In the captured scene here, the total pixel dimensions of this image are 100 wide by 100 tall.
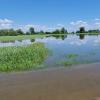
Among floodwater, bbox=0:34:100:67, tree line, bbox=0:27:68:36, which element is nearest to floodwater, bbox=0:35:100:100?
floodwater, bbox=0:34:100:67

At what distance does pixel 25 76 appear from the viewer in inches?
523

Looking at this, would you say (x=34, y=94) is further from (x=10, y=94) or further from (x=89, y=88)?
(x=89, y=88)

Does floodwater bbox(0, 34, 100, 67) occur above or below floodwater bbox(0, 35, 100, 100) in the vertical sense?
below

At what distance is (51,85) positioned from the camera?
1125 centimetres

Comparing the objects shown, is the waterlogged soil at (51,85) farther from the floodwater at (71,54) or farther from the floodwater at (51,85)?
the floodwater at (71,54)

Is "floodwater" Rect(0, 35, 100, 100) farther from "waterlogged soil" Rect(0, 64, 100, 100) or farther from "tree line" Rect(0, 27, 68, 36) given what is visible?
"tree line" Rect(0, 27, 68, 36)

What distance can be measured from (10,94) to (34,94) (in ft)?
3.14

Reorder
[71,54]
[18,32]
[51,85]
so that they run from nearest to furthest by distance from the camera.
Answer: [51,85], [71,54], [18,32]

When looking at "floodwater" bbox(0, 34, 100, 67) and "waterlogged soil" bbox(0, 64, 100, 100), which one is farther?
"floodwater" bbox(0, 34, 100, 67)

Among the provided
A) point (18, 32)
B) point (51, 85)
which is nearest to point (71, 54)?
point (51, 85)

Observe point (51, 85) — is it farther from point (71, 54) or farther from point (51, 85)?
point (71, 54)

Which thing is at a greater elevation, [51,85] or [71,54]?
[51,85]

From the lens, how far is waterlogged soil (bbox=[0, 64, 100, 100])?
9.55 meters

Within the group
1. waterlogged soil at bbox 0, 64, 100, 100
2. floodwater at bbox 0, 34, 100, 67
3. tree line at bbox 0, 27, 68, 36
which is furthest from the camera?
tree line at bbox 0, 27, 68, 36
